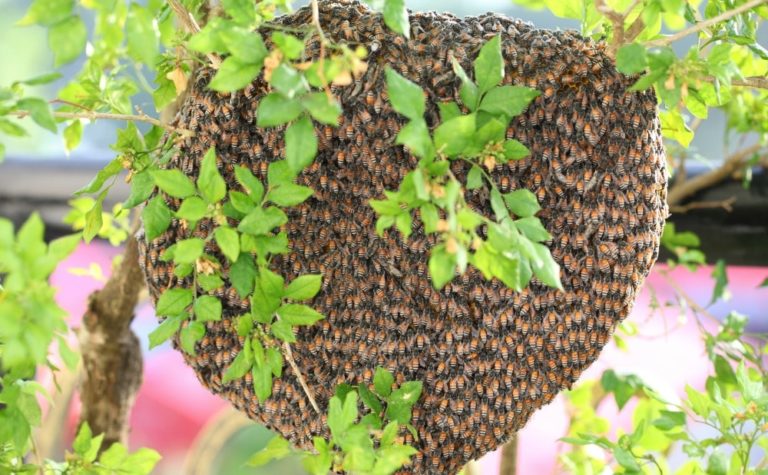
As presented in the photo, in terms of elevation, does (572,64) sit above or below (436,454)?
above

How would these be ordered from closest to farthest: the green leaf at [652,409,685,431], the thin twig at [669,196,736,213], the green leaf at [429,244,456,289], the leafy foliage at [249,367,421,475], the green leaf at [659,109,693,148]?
1. the green leaf at [429,244,456,289]
2. the leafy foliage at [249,367,421,475]
3. the green leaf at [659,109,693,148]
4. the green leaf at [652,409,685,431]
5. the thin twig at [669,196,736,213]

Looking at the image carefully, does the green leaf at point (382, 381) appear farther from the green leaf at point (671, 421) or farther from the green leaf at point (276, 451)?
the green leaf at point (671, 421)

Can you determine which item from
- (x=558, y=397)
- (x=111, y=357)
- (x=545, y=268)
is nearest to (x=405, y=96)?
(x=545, y=268)

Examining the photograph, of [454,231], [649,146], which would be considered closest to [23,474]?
[454,231]

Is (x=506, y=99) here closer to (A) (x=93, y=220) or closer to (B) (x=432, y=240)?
(B) (x=432, y=240)

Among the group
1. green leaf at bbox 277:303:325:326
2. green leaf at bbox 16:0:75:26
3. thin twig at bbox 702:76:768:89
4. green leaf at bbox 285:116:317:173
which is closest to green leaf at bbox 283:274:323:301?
green leaf at bbox 277:303:325:326

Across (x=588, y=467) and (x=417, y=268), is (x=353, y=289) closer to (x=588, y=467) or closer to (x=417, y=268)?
(x=417, y=268)

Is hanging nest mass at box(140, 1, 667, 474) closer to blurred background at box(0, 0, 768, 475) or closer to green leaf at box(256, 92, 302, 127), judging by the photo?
green leaf at box(256, 92, 302, 127)

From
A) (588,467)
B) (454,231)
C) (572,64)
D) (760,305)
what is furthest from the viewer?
(760,305)
